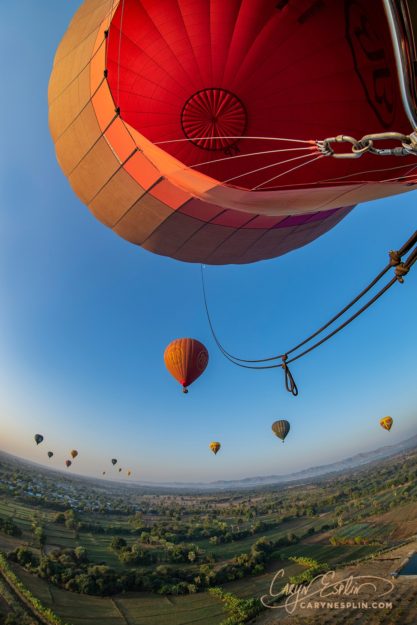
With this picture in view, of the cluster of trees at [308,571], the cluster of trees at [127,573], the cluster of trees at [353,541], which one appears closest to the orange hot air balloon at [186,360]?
the cluster of trees at [308,571]

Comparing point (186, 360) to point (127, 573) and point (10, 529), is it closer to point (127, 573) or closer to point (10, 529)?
point (127, 573)

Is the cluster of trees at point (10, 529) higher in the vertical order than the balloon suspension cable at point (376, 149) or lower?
lower

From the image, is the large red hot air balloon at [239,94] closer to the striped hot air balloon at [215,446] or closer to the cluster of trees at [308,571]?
the cluster of trees at [308,571]

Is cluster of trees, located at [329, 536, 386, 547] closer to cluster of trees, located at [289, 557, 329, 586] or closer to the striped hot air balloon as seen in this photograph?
cluster of trees, located at [289, 557, 329, 586]

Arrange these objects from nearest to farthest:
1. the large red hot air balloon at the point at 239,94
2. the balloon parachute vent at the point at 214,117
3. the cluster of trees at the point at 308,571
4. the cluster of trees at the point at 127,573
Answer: the large red hot air balloon at the point at 239,94 < the balloon parachute vent at the point at 214,117 < the cluster of trees at the point at 308,571 < the cluster of trees at the point at 127,573

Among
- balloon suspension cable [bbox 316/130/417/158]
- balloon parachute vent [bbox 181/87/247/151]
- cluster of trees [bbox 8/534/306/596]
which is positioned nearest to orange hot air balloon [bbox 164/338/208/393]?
balloon parachute vent [bbox 181/87/247/151]

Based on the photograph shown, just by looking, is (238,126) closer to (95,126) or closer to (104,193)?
(95,126)
